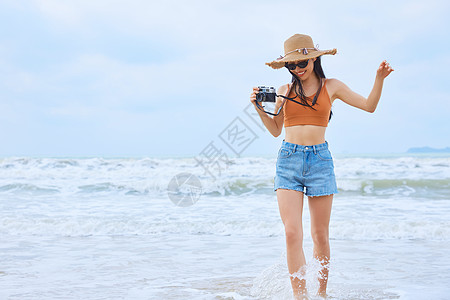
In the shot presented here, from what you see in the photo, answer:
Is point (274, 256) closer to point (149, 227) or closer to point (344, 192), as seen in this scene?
point (149, 227)

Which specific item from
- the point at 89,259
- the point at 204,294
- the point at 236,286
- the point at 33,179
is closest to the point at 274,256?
the point at 236,286

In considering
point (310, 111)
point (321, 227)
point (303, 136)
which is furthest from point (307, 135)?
point (321, 227)

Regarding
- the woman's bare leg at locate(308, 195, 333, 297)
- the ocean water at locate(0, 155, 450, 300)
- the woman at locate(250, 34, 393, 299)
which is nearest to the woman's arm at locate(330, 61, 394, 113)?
the woman at locate(250, 34, 393, 299)

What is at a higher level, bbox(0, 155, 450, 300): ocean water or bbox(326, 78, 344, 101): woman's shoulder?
bbox(326, 78, 344, 101): woman's shoulder

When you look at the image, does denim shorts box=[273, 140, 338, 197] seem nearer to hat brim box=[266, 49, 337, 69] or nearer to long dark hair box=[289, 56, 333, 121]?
long dark hair box=[289, 56, 333, 121]

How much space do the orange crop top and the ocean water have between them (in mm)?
1041

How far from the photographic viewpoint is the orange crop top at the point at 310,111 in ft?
9.95

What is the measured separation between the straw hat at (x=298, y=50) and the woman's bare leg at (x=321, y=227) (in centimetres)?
98

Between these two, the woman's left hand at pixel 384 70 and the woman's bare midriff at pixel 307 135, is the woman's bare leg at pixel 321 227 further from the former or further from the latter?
the woman's left hand at pixel 384 70

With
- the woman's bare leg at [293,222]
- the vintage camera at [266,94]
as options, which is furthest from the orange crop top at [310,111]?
the woman's bare leg at [293,222]

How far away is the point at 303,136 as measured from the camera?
304cm

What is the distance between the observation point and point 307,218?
8133 millimetres

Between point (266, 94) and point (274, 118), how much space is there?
10.3 inches

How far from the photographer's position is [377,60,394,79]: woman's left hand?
2.84 metres
